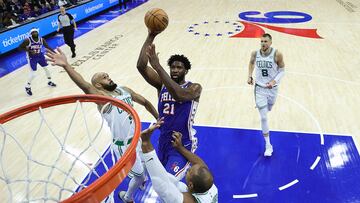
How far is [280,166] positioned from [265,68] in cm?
149

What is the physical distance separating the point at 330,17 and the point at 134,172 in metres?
12.4

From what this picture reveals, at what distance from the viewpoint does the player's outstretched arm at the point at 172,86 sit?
2826 millimetres

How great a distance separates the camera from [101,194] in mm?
1882

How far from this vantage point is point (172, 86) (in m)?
2.97

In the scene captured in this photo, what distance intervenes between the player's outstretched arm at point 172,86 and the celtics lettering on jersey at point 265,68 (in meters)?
1.87

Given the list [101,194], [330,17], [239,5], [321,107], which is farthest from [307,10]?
[101,194]

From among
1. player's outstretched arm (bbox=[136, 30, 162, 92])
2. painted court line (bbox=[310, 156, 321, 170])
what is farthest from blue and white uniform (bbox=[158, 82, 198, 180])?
painted court line (bbox=[310, 156, 321, 170])

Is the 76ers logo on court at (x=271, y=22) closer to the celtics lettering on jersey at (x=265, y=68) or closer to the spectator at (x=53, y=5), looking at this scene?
the celtics lettering on jersey at (x=265, y=68)

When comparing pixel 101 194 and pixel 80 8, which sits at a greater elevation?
pixel 101 194

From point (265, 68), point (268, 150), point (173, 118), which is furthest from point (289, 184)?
point (173, 118)

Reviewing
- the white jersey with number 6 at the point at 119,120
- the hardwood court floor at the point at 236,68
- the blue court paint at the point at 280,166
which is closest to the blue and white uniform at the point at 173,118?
the white jersey with number 6 at the point at 119,120

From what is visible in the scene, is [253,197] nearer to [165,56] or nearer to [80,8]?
[165,56]

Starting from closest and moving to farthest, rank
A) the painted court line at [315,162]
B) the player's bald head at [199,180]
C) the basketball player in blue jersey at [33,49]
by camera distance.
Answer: the player's bald head at [199,180], the painted court line at [315,162], the basketball player in blue jersey at [33,49]

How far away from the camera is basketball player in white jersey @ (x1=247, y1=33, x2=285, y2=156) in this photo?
4680 millimetres
